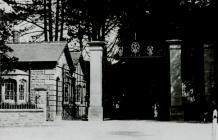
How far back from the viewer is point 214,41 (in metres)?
23.3

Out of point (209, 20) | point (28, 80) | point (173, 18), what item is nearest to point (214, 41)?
point (209, 20)

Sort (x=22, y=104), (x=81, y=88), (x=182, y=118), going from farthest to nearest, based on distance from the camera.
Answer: (x=81, y=88) < (x=182, y=118) < (x=22, y=104)

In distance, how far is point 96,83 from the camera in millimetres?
24219

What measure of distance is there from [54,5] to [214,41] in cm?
1815

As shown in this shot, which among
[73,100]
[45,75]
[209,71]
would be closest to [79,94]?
[73,100]

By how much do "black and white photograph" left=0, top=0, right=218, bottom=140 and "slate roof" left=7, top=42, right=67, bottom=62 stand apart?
0.23ft

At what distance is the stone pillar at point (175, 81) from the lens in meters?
23.3

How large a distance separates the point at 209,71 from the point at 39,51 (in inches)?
485

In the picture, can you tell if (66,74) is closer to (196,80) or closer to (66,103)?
(66,103)

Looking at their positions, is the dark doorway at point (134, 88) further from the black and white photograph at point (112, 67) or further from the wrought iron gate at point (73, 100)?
the wrought iron gate at point (73, 100)

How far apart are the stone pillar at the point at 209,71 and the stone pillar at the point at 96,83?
5.74 meters

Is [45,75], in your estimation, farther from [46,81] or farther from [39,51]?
[39,51]

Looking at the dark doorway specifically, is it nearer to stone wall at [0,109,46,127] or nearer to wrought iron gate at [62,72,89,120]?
wrought iron gate at [62,72,89,120]

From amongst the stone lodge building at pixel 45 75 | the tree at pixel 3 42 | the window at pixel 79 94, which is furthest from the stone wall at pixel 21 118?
the window at pixel 79 94
